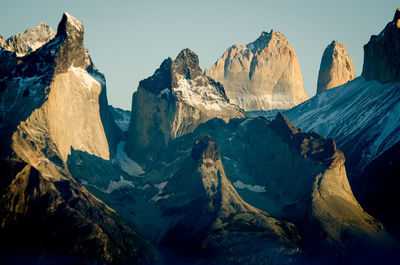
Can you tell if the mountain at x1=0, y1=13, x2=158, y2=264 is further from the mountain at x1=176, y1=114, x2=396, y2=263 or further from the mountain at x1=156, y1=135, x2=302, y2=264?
the mountain at x1=176, y1=114, x2=396, y2=263

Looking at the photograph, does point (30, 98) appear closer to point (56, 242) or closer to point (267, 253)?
point (56, 242)

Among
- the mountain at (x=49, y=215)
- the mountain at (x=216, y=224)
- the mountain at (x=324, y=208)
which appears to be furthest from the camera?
the mountain at (x=324, y=208)

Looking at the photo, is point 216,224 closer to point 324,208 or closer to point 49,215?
point 324,208

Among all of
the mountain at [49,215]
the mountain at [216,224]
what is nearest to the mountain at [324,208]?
the mountain at [216,224]

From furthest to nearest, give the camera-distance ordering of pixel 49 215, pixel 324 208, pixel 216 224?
pixel 324 208 → pixel 216 224 → pixel 49 215

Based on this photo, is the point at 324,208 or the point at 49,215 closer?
the point at 49,215

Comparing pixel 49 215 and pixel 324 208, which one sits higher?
pixel 49 215

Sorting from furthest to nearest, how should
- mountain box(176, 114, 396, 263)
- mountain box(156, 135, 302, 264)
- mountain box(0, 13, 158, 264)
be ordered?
mountain box(176, 114, 396, 263) → mountain box(156, 135, 302, 264) → mountain box(0, 13, 158, 264)

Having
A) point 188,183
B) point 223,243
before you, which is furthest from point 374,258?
point 188,183

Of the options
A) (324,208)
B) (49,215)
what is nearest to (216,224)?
(324,208)

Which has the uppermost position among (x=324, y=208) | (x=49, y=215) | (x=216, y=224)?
(x=49, y=215)

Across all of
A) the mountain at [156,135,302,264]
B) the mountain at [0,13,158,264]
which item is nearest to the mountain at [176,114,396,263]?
the mountain at [156,135,302,264]

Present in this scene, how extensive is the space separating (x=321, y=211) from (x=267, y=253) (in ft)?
87.9

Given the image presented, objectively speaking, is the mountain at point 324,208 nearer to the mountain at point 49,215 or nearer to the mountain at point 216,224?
the mountain at point 216,224
